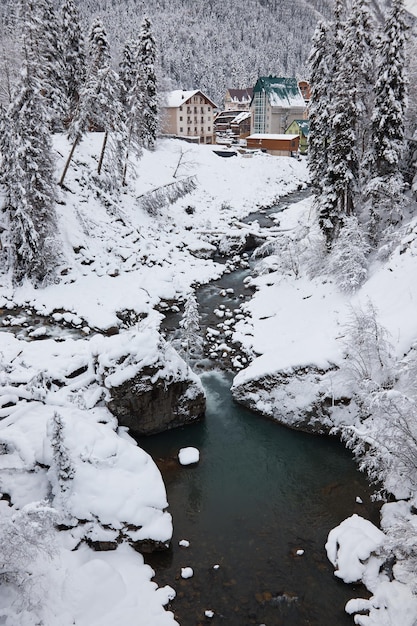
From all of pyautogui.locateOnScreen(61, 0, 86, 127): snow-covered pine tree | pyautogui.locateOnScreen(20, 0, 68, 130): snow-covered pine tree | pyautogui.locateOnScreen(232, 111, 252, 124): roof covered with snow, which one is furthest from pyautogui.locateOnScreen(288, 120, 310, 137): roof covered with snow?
pyautogui.locateOnScreen(20, 0, 68, 130): snow-covered pine tree

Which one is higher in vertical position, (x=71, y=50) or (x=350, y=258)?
(x=71, y=50)

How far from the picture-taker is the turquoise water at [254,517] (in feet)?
33.4

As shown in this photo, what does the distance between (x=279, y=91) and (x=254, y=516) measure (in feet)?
285

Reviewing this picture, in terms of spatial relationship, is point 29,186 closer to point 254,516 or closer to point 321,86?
point 321,86

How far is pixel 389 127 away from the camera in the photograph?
21.7 metres

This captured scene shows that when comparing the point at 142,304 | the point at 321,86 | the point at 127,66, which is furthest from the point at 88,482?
the point at 127,66

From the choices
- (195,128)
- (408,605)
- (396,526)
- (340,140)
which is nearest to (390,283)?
(340,140)

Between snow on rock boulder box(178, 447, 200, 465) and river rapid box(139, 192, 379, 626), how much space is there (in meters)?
0.21

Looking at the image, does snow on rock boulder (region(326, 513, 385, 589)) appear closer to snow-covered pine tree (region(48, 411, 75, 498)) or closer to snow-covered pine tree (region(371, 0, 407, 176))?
snow-covered pine tree (region(48, 411, 75, 498))

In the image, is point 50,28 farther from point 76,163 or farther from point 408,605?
point 408,605

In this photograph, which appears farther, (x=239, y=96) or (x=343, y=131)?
(x=239, y=96)

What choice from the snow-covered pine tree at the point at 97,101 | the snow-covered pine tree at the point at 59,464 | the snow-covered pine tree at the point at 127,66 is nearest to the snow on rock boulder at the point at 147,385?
the snow-covered pine tree at the point at 59,464

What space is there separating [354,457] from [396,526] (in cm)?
473

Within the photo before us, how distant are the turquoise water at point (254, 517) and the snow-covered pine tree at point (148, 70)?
38.3 m
